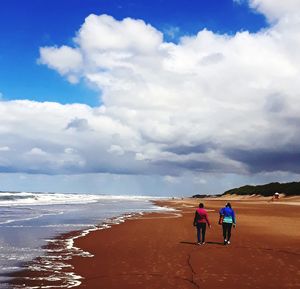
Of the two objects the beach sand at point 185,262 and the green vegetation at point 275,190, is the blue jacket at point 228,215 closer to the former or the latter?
the beach sand at point 185,262

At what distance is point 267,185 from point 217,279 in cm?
12362

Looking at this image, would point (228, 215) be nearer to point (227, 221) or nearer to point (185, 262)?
point (227, 221)

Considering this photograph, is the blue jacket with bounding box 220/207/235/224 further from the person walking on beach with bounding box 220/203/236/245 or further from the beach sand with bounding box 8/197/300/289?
the beach sand with bounding box 8/197/300/289

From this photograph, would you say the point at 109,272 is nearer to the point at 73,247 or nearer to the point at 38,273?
the point at 38,273

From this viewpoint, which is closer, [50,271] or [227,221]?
[50,271]

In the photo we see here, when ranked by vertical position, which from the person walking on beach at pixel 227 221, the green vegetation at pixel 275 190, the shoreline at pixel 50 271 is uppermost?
the green vegetation at pixel 275 190

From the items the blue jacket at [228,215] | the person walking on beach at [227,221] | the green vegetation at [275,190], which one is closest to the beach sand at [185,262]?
the person walking on beach at [227,221]

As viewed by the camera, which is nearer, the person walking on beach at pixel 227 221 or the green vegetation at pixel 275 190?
the person walking on beach at pixel 227 221

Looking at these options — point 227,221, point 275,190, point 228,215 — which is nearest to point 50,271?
point 227,221

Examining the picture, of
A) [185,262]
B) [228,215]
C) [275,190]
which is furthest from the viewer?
[275,190]

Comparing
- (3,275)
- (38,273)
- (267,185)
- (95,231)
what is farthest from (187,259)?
(267,185)

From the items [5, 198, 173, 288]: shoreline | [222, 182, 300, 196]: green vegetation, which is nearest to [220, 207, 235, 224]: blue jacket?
[5, 198, 173, 288]: shoreline

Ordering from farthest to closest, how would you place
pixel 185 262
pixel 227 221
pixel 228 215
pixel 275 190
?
pixel 275 190, pixel 228 215, pixel 227 221, pixel 185 262

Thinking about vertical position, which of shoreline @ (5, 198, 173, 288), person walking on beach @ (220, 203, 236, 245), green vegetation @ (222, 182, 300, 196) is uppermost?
green vegetation @ (222, 182, 300, 196)
